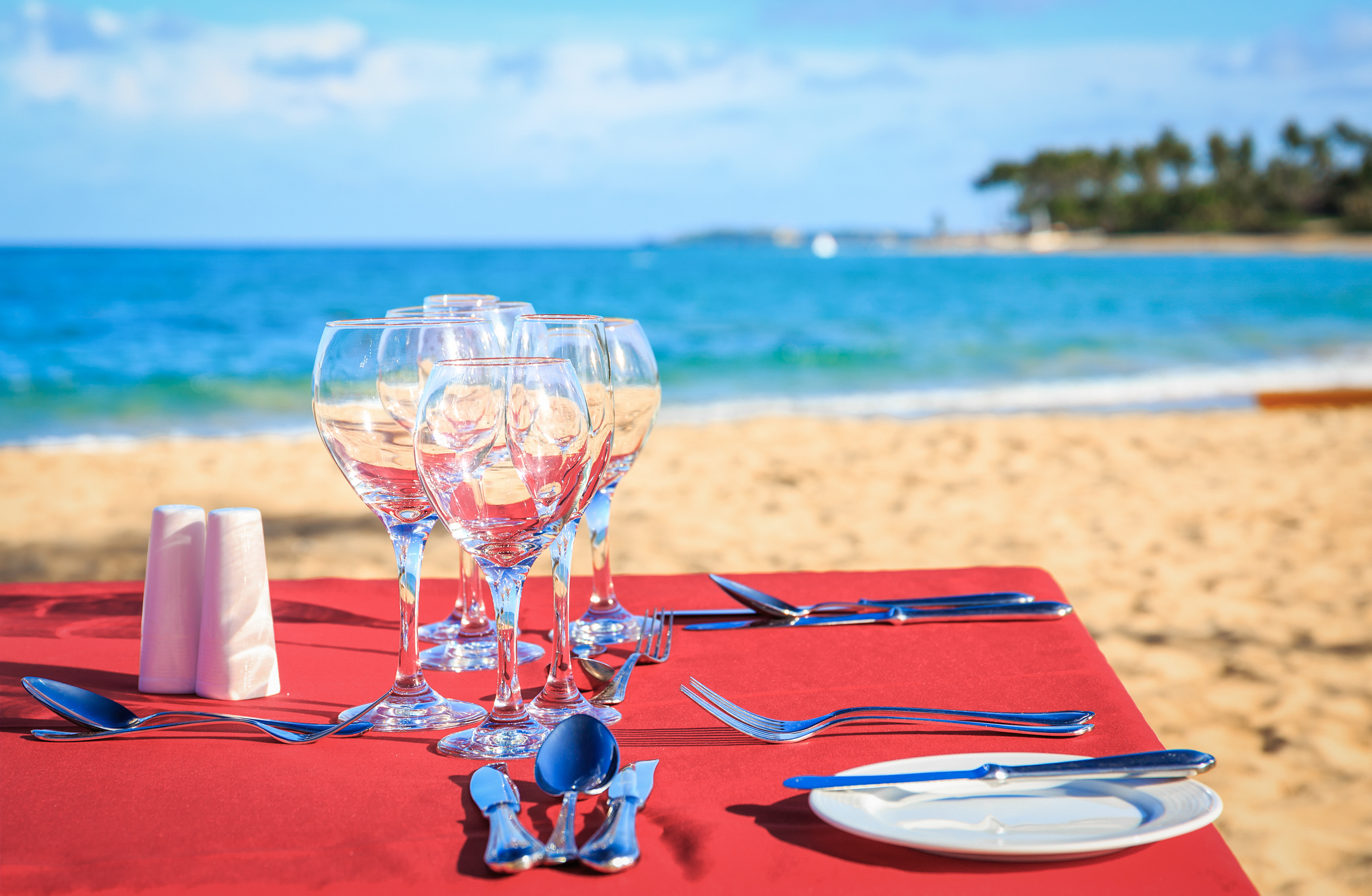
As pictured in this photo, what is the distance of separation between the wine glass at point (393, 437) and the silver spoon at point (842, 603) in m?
0.42

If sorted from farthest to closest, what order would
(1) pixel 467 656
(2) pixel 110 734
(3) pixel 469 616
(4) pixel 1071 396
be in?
(4) pixel 1071 396, (3) pixel 469 616, (1) pixel 467 656, (2) pixel 110 734

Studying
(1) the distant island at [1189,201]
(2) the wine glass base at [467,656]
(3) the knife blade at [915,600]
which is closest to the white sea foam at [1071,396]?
(3) the knife blade at [915,600]

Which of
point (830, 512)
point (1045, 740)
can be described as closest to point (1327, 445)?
point (830, 512)

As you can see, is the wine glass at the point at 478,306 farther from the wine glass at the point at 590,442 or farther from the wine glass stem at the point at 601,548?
the wine glass stem at the point at 601,548

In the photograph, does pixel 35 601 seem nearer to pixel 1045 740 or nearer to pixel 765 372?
pixel 1045 740

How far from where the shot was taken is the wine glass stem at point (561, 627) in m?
0.98

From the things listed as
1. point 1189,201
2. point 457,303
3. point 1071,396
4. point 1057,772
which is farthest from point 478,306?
point 1189,201

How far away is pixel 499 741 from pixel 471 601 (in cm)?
40

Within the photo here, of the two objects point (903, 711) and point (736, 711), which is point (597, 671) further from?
point (903, 711)

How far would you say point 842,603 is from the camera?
1.39 metres

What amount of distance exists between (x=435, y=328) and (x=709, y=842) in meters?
0.52

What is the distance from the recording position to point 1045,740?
0.97 metres

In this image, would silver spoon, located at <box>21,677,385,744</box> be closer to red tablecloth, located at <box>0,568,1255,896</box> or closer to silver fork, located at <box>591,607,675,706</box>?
red tablecloth, located at <box>0,568,1255,896</box>

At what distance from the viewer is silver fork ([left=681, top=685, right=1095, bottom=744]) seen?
38.2 inches
